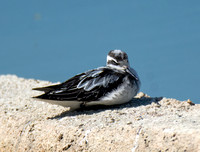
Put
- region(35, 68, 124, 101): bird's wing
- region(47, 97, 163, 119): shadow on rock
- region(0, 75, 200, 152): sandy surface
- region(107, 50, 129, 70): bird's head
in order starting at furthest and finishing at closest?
1. region(107, 50, 129, 70): bird's head
2. region(47, 97, 163, 119): shadow on rock
3. region(35, 68, 124, 101): bird's wing
4. region(0, 75, 200, 152): sandy surface

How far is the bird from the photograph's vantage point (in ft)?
20.3

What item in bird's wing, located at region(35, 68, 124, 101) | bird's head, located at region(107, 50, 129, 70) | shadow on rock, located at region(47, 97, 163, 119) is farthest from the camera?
bird's head, located at region(107, 50, 129, 70)

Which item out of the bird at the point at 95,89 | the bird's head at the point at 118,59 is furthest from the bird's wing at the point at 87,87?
the bird's head at the point at 118,59

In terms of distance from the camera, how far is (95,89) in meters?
6.20

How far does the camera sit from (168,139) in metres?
4.88

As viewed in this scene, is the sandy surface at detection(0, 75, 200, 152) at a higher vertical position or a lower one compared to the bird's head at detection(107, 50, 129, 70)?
lower

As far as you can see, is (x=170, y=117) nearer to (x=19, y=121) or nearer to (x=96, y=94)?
(x=96, y=94)

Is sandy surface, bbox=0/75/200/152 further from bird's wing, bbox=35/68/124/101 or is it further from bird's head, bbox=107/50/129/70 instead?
bird's head, bbox=107/50/129/70

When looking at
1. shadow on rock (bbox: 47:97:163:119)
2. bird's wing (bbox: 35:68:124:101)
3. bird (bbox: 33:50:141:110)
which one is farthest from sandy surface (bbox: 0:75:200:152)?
bird's wing (bbox: 35:68:124:101)

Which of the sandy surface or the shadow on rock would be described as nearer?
the sandy surface

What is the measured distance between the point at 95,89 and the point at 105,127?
989mm

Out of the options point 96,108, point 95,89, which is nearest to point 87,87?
point 95,89

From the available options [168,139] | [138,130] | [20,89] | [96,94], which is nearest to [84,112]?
[96,94]

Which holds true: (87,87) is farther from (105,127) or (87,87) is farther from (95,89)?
(105,127)
